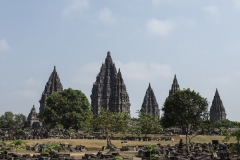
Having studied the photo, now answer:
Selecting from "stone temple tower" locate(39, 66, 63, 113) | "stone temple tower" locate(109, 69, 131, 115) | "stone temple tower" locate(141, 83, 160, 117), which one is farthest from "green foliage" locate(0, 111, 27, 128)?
"stone temple tower" locate(141, 83, 160, 117)

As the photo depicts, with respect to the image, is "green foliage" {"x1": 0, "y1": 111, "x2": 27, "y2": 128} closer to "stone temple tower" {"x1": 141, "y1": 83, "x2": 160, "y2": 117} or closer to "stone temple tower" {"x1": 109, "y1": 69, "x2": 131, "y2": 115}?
"stone temple tower" {"x1": 109, "y1": 69, "x2": 131, "y2": 115}

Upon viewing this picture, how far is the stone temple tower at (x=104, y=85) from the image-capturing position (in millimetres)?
118556

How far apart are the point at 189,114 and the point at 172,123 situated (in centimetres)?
248

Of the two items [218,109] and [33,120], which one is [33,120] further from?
[218,109]

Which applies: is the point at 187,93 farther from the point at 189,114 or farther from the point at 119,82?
the point at 119,82

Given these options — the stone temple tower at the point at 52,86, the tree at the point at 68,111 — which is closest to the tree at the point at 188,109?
the tree at the point at 68,111

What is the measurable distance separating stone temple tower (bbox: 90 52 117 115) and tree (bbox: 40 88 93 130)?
41117 millimetres

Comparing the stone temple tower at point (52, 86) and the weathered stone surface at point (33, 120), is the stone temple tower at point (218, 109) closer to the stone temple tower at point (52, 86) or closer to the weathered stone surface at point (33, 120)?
the stone temple tower at point (52, 86)

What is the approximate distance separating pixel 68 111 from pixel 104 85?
1868 inches

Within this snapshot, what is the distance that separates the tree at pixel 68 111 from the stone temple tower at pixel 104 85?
41.1 m

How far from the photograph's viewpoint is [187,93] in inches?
1622

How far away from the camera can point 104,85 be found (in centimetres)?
12056

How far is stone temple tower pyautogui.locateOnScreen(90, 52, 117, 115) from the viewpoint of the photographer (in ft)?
389

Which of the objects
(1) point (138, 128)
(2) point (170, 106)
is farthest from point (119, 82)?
(2) point (170, 106)
